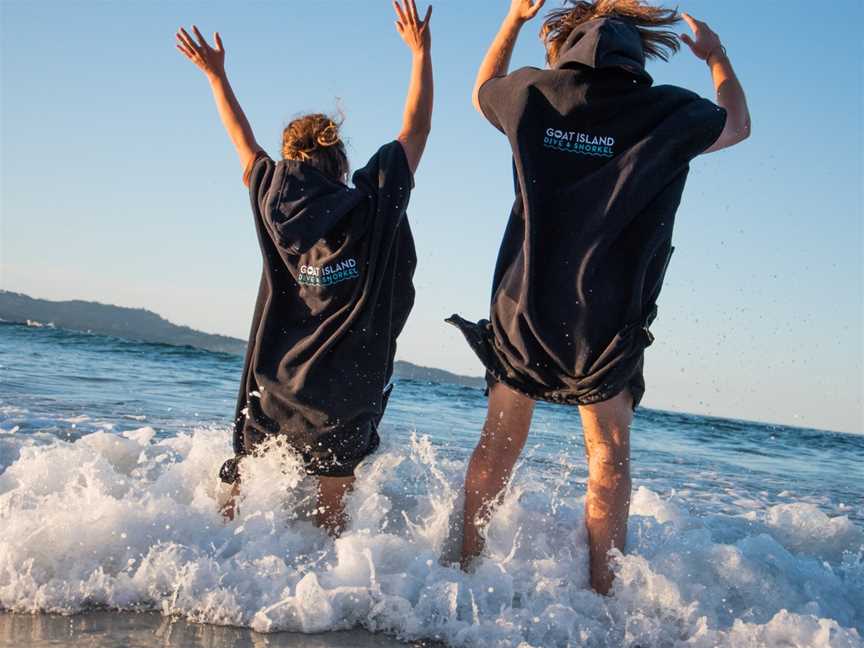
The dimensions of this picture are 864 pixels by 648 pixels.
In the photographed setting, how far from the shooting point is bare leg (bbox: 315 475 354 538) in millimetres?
3648

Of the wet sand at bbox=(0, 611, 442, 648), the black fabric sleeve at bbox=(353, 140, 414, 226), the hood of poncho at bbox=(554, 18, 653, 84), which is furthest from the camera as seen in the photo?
the black fabric sleeve at bbox=(353, 140, 414, 226)

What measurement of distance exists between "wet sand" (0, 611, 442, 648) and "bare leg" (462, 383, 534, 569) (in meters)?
0.59

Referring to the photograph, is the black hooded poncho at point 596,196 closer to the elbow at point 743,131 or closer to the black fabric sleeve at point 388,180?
the elbow at point 743,131

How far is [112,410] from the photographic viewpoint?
767 centimetres

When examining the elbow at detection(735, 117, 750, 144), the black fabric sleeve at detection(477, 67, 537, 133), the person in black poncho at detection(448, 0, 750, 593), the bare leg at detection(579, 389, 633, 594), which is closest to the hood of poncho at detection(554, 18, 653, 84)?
the person in black poncho at detection(448, 0, 750, 593)

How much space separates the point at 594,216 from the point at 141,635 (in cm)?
212

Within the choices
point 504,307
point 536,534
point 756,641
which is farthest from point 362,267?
point 756,641

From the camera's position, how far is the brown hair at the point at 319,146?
3.72 meters

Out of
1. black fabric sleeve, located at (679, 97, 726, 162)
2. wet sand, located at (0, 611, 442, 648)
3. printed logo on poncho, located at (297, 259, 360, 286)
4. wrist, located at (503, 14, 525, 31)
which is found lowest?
wet sand, located at (0, 611, 442, 648)

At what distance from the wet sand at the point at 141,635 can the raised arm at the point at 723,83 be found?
220 cm

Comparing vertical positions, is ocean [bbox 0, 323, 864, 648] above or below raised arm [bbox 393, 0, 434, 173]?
below

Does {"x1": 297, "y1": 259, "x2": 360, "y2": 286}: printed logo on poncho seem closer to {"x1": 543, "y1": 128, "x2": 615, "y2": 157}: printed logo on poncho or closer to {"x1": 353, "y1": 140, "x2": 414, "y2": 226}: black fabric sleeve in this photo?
{"x1": 353, "y1": 140, "x2": 414, "y2": 226}: black fabric sleeve

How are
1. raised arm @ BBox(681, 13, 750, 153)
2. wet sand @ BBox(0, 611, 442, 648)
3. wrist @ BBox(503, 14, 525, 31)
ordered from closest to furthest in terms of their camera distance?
wet sand @ BBox(0, 611, 442, 648)
raised arm @ BBox(681, 13, 750, 153)
wrist @ BBox(503, 14, 525, 31)

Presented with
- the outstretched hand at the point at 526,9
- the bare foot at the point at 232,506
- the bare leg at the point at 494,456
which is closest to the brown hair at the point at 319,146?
the outstretched hand at the point at 526,9
